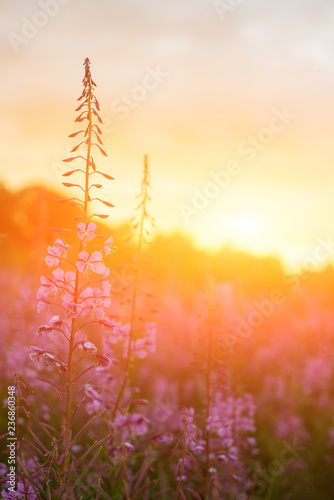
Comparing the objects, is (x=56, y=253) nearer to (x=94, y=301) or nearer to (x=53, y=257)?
(x=53, y=257)

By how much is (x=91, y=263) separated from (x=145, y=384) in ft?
23.6

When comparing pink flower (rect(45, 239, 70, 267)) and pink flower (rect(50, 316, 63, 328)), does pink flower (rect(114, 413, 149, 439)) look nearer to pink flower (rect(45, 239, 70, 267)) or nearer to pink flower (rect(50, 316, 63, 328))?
pink flower (rect(50, 316, 63, 328))

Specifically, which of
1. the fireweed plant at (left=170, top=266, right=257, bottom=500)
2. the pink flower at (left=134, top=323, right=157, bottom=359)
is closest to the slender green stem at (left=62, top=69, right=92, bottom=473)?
the fireweed plant at (left=170, top=266, right=257, bottom=500)

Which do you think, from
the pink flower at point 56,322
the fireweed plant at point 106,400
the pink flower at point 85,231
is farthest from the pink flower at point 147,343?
the pink flower at point 85,231

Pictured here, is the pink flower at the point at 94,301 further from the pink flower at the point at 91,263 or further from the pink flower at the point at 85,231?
the pink flower at the point at 85,231

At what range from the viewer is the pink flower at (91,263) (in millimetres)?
2535

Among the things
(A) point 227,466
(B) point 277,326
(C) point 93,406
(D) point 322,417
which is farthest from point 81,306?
(B) point 277,326

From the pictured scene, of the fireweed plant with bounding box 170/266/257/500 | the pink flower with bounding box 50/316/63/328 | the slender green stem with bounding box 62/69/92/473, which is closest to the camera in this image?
the slender green stem with bounding box 62/69/92/473

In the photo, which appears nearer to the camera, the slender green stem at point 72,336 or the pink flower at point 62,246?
the slender green stem at point 72,336

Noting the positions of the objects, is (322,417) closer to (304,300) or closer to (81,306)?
(81,306)

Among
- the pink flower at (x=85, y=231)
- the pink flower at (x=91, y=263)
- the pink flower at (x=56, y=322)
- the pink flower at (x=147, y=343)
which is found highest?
the pink flower at (x=85, y=231)

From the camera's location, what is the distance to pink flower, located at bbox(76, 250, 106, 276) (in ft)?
8.32

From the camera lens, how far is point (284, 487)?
19.1 ft

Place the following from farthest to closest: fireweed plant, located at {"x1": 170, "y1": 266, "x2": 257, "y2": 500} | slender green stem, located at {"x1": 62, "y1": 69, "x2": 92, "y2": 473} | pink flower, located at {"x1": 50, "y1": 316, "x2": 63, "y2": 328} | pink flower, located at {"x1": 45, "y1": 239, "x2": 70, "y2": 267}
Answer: fireweed plant, located at {"x1": 170, "y1": 266, "x2": 257, "y2": 500}, pink flower, located at {"x1": 45, "y1": 239, "x2": 70, "y2": 267}, pink flower, located at {"x1": 50, "y1": 316, "x2": 63, "y2": 328}, slender green stem, located at {"x1": 62, "y1": 69, "x2": 92, "y2": 473}
